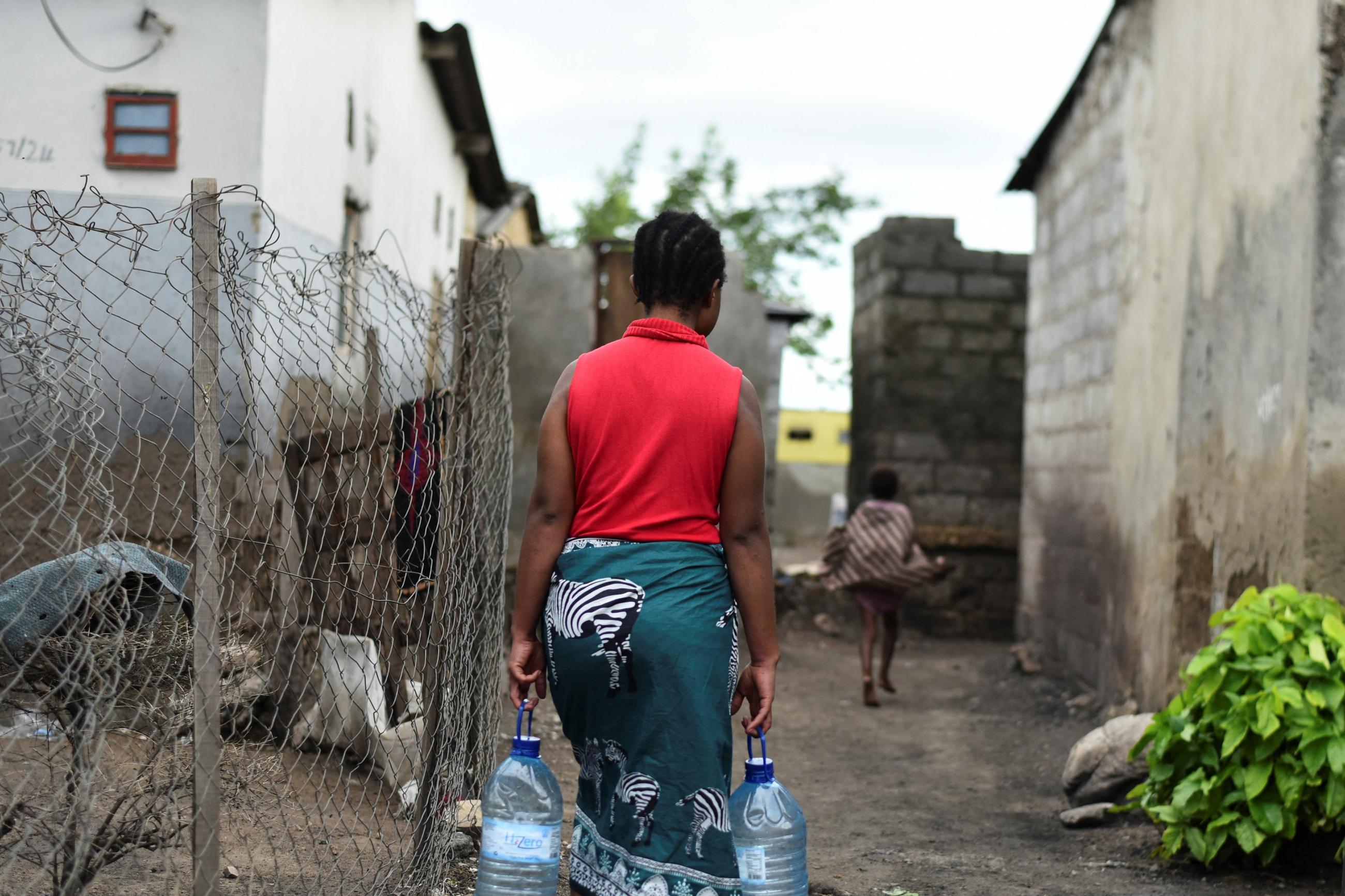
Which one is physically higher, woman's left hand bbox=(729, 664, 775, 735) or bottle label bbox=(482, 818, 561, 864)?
woman's left hand bbox=(729, 664, 775, 735)

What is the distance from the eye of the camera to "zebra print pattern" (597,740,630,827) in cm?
251

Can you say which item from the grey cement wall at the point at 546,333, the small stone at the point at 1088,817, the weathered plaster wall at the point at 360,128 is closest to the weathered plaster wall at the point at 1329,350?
the small stone at the point at 1088,817

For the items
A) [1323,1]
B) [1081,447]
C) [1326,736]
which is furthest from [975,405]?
[1326,736]

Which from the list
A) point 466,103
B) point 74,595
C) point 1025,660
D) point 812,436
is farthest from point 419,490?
point 812,436

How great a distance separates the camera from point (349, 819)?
4383 mm

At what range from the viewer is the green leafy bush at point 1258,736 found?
3.86m

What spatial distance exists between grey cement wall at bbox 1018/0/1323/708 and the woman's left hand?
298 cm

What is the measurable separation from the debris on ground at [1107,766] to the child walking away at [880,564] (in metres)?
2.74

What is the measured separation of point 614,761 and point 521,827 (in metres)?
0.22

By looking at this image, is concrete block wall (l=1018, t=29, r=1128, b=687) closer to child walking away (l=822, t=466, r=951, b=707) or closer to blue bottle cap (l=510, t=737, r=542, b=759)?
child walking away (l=822, t=466, r=951, b=707)

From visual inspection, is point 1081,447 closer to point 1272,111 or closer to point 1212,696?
point 1272,111

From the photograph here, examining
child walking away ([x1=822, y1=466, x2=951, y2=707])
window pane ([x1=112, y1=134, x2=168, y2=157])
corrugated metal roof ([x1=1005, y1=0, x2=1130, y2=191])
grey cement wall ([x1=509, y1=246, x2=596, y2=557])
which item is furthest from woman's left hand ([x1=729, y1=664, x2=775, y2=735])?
grey cement wall ([x1=509, y1=246, x2=596, y2=557])

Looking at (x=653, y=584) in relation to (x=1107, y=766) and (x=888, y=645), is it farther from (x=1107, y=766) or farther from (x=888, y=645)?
(x=888, y=645)

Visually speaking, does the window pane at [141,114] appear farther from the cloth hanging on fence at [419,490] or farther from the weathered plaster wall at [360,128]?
the cloth hanging on fence at [419,490]
